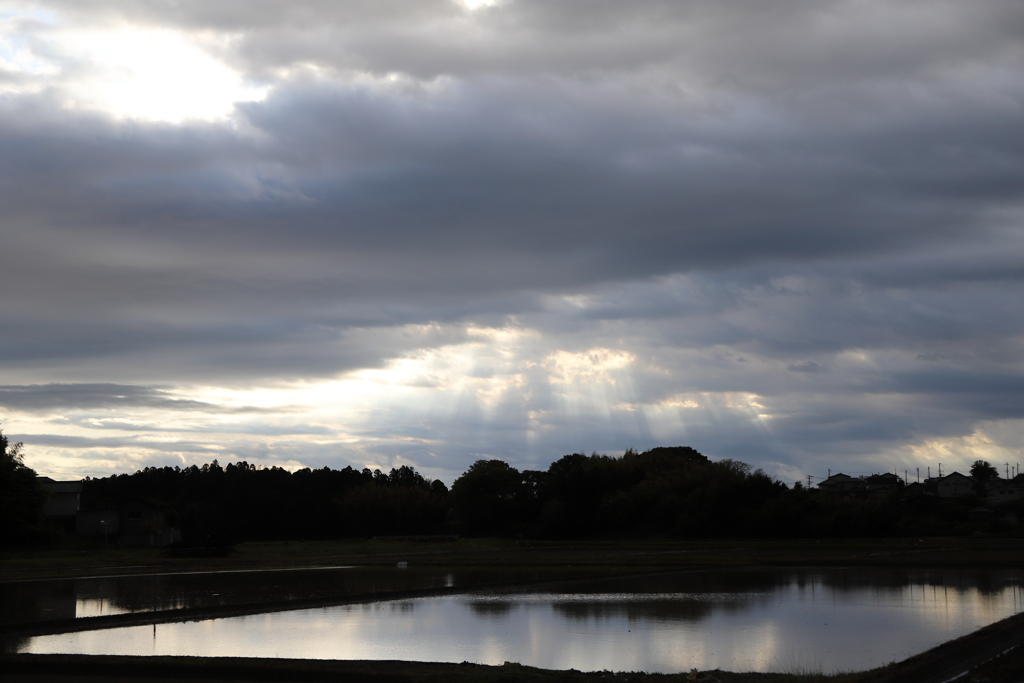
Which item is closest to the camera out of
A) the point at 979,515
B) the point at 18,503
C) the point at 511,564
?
the point at 511,564

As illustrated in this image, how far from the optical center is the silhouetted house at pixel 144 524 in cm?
8269

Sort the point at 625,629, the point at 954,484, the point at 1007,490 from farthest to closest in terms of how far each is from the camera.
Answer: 1. the point at 954,484
2. the point at 1007,490
3. the point at 625,629

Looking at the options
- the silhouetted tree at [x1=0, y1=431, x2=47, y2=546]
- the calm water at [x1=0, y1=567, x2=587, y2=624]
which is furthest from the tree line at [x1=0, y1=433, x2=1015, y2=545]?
the calm water at [x1=0, y1=567, x2=587, y2=624]

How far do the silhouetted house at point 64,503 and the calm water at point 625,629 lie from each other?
71956 millimetres

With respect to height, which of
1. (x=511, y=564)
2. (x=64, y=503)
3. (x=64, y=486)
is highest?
(x=64, y=486)

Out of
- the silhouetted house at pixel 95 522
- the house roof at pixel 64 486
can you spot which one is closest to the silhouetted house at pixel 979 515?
the silhouetted house at pixel 95 522

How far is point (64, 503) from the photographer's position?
8562 cm

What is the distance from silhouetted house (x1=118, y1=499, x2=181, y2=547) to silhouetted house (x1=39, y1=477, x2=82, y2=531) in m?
5.67

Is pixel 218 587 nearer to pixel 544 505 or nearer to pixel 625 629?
pixel 625 629

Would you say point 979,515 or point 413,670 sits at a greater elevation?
point 413,670

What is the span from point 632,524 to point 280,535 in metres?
51.2

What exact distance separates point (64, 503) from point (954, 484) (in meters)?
127

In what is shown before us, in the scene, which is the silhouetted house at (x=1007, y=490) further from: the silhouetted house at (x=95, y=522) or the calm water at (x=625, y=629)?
the silhouetted house at (x=95, y=522)

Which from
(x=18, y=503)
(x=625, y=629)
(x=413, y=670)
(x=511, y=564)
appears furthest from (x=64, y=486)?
(x=413, y=670)
